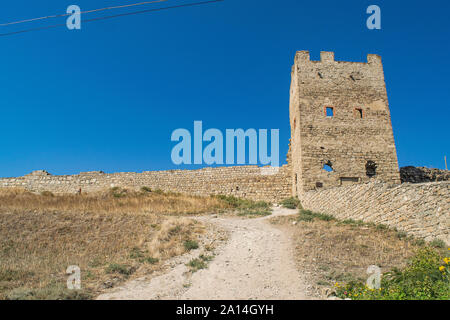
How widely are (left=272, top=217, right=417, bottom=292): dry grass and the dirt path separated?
1.38 ft

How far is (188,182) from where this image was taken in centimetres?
2156

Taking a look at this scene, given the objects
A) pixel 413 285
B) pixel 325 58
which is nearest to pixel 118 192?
pixel 325 58

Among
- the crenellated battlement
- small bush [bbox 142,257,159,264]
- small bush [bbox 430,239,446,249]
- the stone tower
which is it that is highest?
the crenellated battlement

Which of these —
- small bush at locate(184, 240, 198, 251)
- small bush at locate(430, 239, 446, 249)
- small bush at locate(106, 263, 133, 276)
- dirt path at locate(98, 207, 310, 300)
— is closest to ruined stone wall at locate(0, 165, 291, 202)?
dirt path at locate(98, 207, 310, 300)

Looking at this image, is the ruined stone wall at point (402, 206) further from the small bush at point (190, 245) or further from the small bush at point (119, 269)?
the small bush at point (119, 269)

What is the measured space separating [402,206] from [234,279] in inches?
218

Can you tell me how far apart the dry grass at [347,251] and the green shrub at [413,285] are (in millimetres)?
478

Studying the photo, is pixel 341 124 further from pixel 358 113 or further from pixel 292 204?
pixel 292 204

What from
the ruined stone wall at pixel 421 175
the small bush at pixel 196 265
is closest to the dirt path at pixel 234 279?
the small bush at pixel 196 265

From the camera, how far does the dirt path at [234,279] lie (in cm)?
527

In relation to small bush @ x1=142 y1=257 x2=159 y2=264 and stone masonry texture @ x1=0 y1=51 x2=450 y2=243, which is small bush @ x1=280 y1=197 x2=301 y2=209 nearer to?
stone masonry texture @ x1=0 y1=51 x2=450 y2=243

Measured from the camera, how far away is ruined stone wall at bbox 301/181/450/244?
6.98m

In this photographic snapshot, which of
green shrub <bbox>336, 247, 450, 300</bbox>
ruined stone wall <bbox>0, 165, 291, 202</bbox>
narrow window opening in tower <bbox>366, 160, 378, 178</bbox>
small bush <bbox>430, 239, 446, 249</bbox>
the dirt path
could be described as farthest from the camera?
ruined stone wall <bbox>0, 165, 291, 202</bbox>
